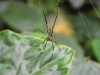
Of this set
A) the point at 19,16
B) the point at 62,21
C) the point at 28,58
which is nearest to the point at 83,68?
the point at 28,58

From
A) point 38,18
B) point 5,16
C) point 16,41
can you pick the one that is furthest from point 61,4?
point 16,41

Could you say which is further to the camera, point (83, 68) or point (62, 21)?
point (62, 21)

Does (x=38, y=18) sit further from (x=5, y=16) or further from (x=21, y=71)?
(x=21, y=71)

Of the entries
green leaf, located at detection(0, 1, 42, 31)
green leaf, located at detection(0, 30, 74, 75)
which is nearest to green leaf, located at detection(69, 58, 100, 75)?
green leaf, located at detection(0, 30, 74, 75)

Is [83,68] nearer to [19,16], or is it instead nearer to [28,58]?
[28,58]

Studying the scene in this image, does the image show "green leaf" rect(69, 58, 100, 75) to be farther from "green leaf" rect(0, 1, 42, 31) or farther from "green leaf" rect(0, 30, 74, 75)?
"green leaf" rect(0, 1, 42, 31)

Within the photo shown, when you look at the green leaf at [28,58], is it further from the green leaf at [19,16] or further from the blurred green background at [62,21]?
the green leaf at [19,16]
